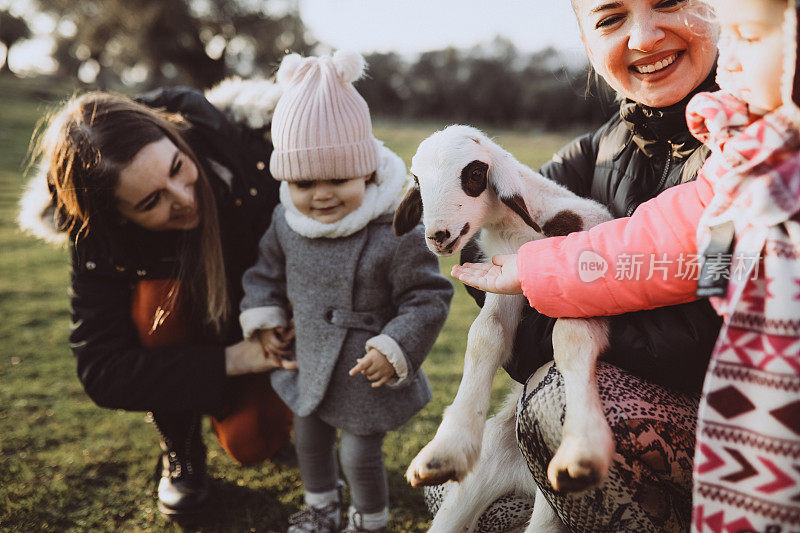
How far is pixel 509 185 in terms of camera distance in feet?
5.80

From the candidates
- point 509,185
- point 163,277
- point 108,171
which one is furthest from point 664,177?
point 163,277

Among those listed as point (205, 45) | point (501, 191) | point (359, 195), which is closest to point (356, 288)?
point (359, 195)

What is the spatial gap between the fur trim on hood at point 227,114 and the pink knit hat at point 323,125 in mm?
692

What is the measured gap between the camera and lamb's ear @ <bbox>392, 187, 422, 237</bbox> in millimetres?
1935

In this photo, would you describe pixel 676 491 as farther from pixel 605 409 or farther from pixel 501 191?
pixel 501 191

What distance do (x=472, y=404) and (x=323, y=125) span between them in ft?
4.08

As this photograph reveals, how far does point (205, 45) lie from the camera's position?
2652cm

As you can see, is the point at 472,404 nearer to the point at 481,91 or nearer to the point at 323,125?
the point at 323,125

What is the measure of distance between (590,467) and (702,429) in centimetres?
26

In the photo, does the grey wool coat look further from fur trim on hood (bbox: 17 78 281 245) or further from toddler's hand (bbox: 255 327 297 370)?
fur trim on hood (bbox: 17 78 281 245)

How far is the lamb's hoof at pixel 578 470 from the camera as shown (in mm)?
1388

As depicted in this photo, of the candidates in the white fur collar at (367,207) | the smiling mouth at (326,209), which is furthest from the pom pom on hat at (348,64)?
the smiling mouth at (326,209)

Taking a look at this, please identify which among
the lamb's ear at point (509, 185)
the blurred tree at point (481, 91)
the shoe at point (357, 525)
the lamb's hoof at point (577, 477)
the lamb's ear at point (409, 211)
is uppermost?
the blurred tree at point (481, 91)

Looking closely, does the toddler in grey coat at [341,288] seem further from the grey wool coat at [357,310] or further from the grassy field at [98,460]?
the grassy field at [98,460]
